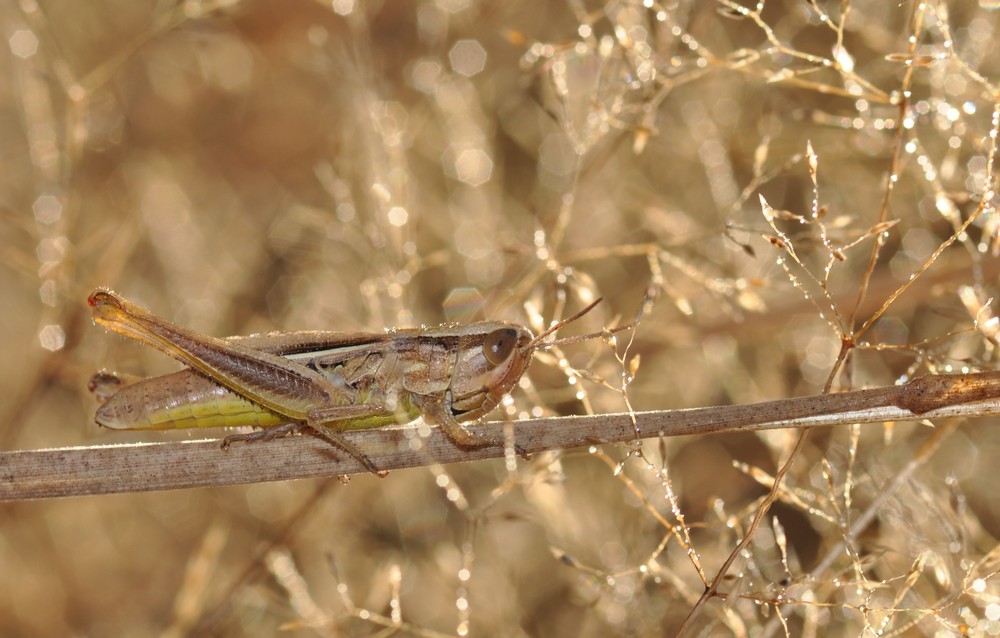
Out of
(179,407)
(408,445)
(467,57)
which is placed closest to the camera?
(408,445)

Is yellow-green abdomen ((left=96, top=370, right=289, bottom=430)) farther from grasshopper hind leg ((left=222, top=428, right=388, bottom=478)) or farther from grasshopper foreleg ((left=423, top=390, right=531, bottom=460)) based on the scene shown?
grasshopper foreleg ((left=423, top=390, right=531, bottom=460))

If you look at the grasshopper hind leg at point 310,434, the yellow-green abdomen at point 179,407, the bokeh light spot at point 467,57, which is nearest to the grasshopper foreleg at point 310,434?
the grasshopper hind leg at point 310,434

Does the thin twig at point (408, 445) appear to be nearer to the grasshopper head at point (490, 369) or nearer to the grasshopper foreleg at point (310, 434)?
the grasshopper foreleg at point (310, 434)

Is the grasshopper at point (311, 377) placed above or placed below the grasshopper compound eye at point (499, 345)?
below

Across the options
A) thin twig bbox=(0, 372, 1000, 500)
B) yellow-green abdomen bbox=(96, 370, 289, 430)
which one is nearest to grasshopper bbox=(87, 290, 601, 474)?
yellow-green abdomen bbox=(96, 370, 289, 430)

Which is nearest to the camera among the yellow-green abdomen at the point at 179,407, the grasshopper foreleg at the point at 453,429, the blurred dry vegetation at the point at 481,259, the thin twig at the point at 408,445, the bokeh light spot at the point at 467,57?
the thin twig at the point at 408,445

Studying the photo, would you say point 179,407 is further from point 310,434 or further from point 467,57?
point 467,57

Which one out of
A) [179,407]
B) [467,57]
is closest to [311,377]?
[179,407]
